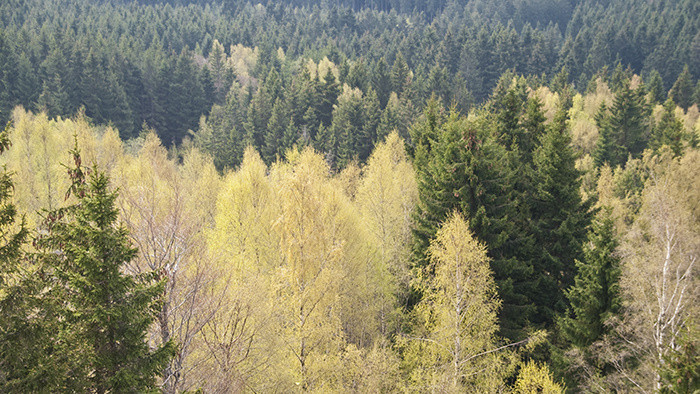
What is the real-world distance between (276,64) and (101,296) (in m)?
96.0

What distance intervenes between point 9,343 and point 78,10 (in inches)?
5798

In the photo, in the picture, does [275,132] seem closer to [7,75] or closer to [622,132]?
[7,75]

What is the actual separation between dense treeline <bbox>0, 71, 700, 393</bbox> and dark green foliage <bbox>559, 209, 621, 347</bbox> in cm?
7

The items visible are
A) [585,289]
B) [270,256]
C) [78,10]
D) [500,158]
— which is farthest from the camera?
[78,10]

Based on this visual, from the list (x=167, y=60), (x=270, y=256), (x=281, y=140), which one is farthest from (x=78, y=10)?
(x=270, y=256)

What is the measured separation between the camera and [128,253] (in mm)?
9477

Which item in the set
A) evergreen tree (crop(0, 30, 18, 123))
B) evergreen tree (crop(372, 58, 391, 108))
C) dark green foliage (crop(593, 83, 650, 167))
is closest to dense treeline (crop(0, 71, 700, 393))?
dark green foliage (crop(593, 83, 650, 167))

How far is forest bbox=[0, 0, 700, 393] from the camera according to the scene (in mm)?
9414

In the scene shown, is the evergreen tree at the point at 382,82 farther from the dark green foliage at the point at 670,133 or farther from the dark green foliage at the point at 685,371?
the dark green foliage at the point at 685,371

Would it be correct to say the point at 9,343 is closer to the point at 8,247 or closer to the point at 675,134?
the point at 8,247

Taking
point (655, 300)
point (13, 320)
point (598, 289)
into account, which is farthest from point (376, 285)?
point (13, 320)

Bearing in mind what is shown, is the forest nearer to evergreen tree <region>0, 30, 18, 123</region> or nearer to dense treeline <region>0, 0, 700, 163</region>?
evergreen tree <region>0, 30, 18, 123</region>

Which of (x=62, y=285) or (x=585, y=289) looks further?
(x=585, y=289)

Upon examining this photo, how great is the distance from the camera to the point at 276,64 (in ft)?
327
